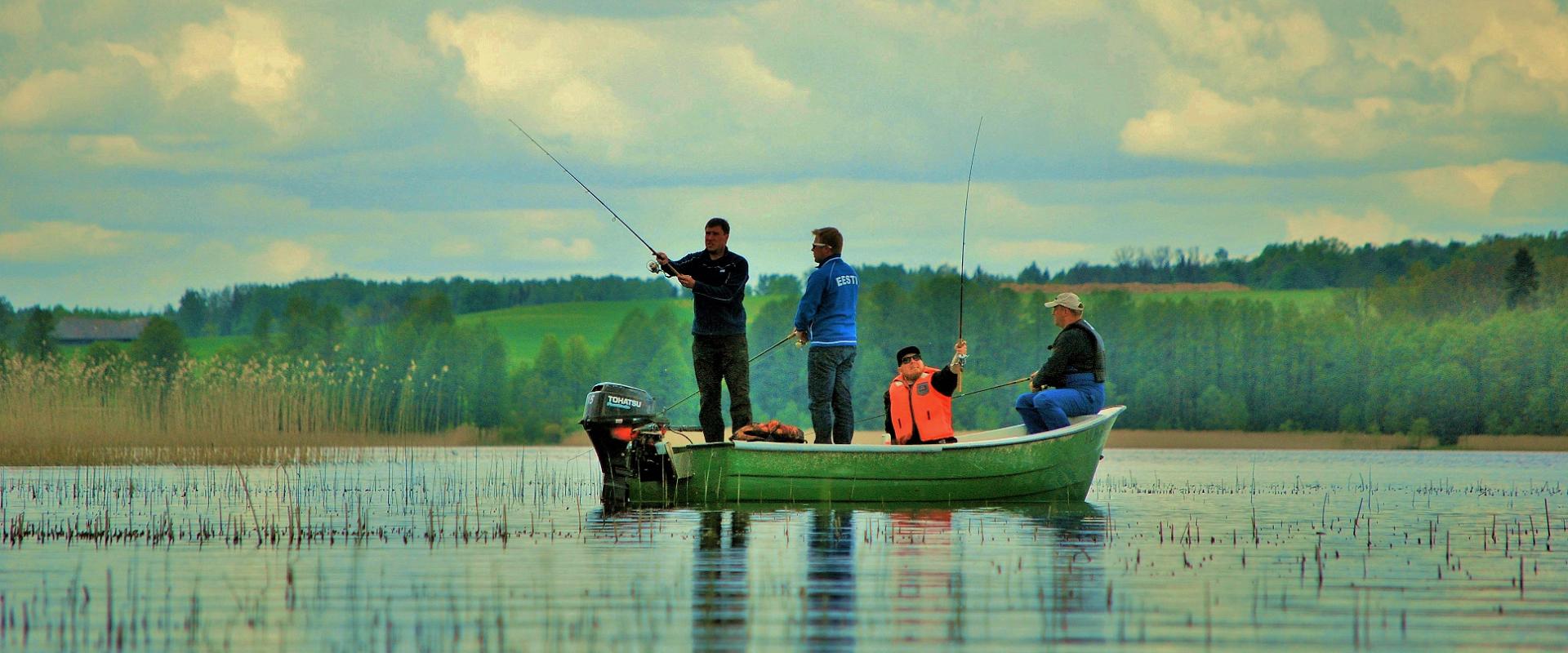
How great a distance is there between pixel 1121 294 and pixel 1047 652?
81.6 meters

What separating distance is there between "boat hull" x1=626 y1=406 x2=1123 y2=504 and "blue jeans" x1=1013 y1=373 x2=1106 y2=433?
19 centimetres

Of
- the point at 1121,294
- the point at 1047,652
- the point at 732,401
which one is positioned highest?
the point at 1121,294

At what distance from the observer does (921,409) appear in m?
14.2

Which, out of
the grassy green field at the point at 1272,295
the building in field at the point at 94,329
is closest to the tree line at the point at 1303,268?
the grassy green field at the point at 1272,295

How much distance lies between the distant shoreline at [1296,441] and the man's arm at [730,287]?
144ft

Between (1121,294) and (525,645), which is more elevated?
(1121,294)

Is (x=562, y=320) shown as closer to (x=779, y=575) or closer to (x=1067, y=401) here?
(x=1067, y=401)

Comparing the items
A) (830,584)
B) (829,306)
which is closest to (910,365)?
(829,306)

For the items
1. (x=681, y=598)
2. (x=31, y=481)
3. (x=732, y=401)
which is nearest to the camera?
(x=681, y=598)

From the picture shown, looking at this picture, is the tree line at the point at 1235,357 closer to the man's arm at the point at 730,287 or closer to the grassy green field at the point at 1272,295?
the grassy green field at the point at 1272,295

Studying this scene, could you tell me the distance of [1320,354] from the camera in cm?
7488

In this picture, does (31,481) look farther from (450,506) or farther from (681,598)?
(681,598)

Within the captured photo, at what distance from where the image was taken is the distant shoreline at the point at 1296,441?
6069 centimetres

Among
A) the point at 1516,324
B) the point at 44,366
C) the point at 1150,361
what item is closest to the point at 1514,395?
the point at 1516,324
